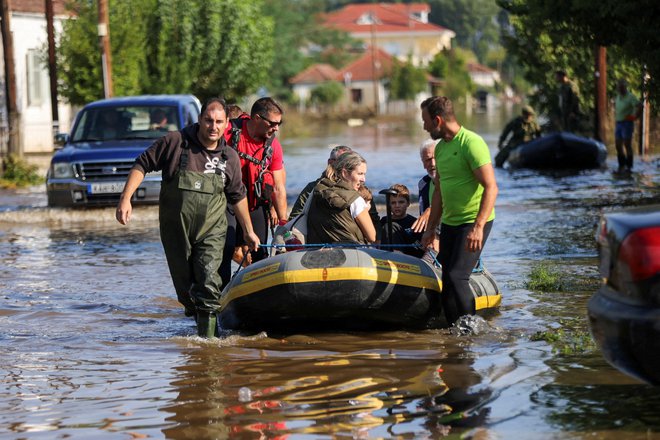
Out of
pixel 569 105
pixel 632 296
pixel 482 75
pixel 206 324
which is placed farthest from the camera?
pixel 482 75

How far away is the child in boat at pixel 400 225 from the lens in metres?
11.0

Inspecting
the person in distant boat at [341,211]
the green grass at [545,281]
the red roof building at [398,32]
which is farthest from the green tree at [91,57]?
the red roof building at [398,32]

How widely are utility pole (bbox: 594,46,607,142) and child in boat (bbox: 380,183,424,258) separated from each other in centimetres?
1982

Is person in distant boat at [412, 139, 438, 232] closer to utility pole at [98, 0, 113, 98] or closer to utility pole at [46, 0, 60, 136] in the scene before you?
utility pole at [98, 0, 113, 98]

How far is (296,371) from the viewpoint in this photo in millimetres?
8477

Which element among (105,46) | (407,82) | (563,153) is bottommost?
(563,153)

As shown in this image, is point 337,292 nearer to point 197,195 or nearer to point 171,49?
point 197,195

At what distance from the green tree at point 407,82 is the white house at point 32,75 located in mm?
69274

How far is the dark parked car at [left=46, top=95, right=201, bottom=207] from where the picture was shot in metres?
19.3

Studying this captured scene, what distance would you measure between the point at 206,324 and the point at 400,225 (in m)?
2.44

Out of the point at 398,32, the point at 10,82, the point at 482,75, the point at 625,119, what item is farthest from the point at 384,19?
Answer: the point at 625,119

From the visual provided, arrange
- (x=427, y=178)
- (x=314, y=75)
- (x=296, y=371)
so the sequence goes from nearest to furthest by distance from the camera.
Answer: (x=296, y=371) < (x=427, y=178) < (x=314, y=75)

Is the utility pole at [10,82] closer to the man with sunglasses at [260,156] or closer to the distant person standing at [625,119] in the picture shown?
the distant person standing at [625,119]

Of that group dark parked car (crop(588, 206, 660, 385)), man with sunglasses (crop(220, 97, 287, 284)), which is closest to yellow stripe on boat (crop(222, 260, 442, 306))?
man with sunglasses (crop(220, 97, 287, 284))
